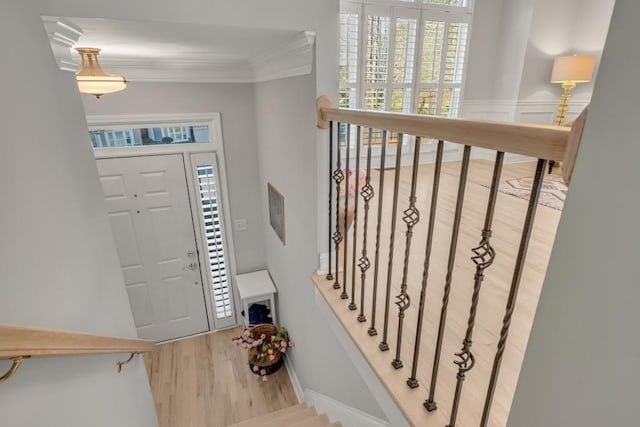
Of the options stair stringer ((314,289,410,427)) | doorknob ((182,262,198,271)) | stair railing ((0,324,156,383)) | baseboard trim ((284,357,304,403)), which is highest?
stair railing ((0,324,156,383))

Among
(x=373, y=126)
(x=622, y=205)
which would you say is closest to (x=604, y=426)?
(x=622, y=205)

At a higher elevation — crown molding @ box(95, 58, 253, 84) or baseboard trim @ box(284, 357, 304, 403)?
crown molding @ box(95, 58, 253, 84)

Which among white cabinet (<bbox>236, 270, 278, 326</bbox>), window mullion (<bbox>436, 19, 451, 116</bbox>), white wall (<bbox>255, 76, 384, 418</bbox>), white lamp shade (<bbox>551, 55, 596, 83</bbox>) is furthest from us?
window mullion (<bbox>436, 19, 451, 116</bbox>)

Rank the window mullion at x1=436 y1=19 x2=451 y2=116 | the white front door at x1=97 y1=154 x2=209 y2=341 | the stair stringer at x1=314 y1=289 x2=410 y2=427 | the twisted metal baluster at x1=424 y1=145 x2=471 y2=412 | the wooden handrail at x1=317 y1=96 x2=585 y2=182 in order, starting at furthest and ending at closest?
the window mullion at x1=436 y1=19 x2=451 y2=116, the white front door at x1=97 y1=154 x2=209 y2=341, the stair stringer at x1=314 y1=289 x2=410 y2=427, the twisted metal baluster at x1=424 y1=145 x2=471 y2=412, the wooden handrail at x1=317 y1=96 x2=585 y2=182

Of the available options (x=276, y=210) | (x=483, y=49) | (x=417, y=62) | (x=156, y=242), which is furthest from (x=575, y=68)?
(x=156, y=242)

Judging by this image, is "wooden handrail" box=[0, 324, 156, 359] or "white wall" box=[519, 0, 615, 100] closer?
"wooden handrail" box=[0, 324, 156, 359]

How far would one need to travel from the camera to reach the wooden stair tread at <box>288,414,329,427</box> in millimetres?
2383

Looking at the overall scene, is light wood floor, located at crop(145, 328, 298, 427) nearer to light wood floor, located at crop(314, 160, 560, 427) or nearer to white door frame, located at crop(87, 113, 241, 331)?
white door frame, located at crop(87, 113, 241, 331)

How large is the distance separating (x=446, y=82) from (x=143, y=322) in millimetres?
4828

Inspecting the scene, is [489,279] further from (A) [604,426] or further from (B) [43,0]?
(B) [43,0]

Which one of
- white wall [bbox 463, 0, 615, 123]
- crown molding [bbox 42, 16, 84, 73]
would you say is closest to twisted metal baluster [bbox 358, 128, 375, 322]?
crown molding [bbox 42, 16, 84, 73]

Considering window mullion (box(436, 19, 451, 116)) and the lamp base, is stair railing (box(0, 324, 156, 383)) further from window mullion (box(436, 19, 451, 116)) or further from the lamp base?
the lamp base

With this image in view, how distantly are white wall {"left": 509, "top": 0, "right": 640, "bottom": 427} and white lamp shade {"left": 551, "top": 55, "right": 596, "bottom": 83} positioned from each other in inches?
168

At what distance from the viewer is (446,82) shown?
14.2 feet
